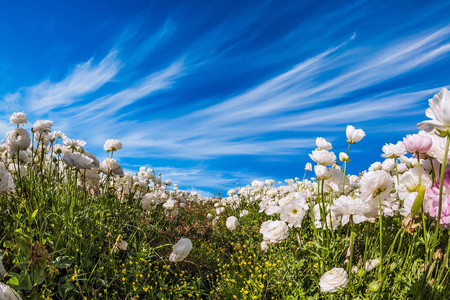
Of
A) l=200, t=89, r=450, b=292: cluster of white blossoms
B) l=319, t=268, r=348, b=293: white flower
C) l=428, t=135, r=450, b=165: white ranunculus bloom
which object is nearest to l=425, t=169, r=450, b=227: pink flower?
l=200, t=89, r=450, b=292: cluster of white blossoms

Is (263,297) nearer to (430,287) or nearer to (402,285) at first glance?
(402,285)

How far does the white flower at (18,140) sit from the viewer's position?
3.41 metres

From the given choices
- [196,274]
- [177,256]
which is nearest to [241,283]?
[196,274]

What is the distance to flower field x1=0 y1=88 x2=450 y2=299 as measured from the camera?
2.14 m

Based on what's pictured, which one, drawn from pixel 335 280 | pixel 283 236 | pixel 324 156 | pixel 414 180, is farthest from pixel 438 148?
pixel 283 236

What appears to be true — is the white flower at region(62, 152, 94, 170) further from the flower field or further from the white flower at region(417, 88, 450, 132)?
the white flower at region(417, 88, 450, 132)

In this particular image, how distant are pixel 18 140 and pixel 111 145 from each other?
1.05 meters

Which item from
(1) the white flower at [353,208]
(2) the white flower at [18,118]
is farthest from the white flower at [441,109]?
(2) the white flower at [18,118]

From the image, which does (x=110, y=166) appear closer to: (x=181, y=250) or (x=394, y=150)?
(x=181, y=250)

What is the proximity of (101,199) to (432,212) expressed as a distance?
4.06m

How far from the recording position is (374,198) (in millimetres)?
2342

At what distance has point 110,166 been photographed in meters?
4.00

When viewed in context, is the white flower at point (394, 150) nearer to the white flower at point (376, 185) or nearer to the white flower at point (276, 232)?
the white flower at point (376, 185)

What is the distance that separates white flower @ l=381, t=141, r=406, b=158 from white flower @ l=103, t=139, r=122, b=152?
3.23m
